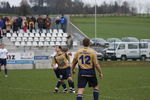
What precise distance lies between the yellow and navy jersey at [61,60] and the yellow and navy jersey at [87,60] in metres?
4.00

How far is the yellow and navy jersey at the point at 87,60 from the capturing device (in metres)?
12.6

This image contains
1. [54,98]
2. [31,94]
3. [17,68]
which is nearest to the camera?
[54,98]

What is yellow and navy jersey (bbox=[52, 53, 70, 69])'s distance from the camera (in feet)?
55.0

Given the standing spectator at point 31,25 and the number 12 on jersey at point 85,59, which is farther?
the standing spectator at point 31,25

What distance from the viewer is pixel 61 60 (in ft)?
55.2

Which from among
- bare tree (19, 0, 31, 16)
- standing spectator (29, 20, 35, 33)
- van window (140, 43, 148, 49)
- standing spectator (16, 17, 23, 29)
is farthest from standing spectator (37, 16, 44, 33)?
bare tree (19, 0, 31, 16)

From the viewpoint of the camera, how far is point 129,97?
15.3m

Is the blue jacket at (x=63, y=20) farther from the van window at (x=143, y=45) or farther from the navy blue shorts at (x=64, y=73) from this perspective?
the navy blue shorts at (x=64, y=73)

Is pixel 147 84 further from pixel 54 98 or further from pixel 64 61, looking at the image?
pixel 54 98

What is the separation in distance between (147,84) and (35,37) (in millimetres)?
21434

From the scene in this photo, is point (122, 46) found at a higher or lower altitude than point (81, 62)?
lower

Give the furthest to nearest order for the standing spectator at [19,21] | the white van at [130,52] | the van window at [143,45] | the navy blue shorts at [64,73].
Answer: the van window at [143,45] → the white van at [130,52] → the standing spectator at [19,21] → the navy blue shorts at [64,73]

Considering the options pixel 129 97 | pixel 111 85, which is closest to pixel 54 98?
pixel 129 97

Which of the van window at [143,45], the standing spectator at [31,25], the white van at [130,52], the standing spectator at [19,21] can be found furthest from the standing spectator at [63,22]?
the van window at [143,45]
